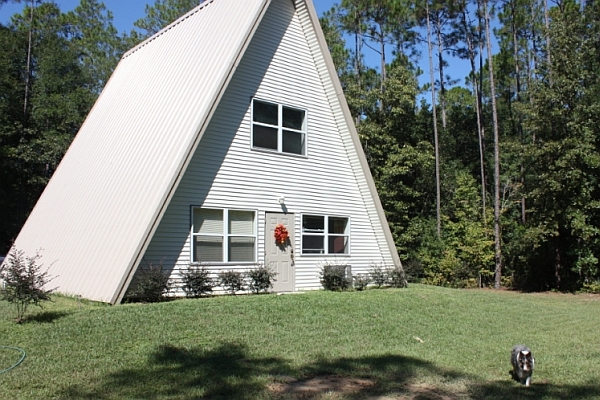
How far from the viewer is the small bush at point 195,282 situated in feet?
39.0

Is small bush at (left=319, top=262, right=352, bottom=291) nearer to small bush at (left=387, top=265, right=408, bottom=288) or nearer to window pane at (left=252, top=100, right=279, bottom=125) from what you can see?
small bush at (left=387, top=265, right=408, bottom=288)

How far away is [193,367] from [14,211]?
25.6 meters

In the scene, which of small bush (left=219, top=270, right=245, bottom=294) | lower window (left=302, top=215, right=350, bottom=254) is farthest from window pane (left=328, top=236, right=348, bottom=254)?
small bush (left=219, top=270, right=245, bottom=294)

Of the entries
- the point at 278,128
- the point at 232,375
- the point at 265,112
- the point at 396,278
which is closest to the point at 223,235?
the point at 278,128

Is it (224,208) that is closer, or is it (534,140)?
(224,208)

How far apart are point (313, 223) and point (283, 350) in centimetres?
735

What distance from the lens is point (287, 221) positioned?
14.2m

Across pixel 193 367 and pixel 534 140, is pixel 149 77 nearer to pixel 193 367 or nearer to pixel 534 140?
pixel 193 367

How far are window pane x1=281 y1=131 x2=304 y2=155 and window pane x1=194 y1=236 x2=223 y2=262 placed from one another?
317 cm

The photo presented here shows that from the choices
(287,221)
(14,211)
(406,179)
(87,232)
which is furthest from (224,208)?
(14,211)

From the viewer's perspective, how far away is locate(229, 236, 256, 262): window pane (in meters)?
13.1

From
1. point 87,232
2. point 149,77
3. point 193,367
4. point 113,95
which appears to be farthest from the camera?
point 113,95

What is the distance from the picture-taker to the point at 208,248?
1266 cm

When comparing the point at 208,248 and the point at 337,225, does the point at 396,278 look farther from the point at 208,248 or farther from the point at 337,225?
the point at 208,248
